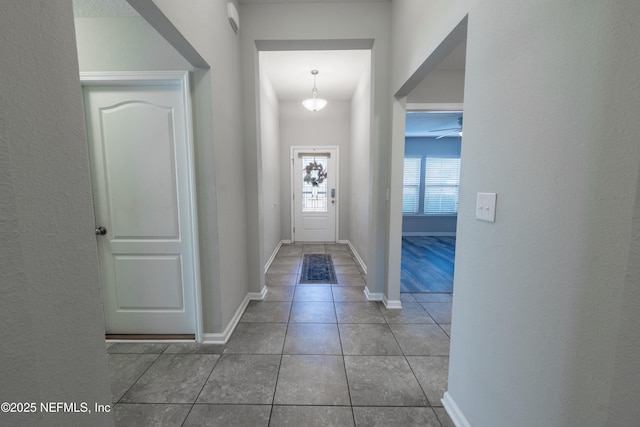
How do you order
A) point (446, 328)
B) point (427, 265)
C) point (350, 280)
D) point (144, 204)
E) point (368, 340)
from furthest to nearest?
point (427, 265) → point (350, 280) → point (446, 328) → point (368, 340) → point (144, 204)

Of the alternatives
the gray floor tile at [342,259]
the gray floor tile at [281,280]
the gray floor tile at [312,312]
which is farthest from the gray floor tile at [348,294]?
the gray floor tile at [342,259]

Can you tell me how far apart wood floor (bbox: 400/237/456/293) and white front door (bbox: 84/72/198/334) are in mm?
2543

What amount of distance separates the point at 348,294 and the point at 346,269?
878 millimetres

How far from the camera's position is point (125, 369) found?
1727 millimetres

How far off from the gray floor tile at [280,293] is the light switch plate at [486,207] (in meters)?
2.21

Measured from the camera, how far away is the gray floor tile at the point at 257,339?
6.29 ft

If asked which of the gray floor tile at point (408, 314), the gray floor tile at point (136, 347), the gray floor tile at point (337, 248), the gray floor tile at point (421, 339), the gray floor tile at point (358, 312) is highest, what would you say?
the gray floor tile at point (337, 248)

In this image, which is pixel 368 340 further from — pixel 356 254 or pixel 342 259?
pixel 356 254

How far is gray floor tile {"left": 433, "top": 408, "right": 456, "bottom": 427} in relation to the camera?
1322mm

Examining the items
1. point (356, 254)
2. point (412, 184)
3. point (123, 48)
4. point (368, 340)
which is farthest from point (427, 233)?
point (123, 48)

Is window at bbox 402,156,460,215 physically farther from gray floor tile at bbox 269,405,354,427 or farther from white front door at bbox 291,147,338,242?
gray floor tile at bbox 269,405,354,427

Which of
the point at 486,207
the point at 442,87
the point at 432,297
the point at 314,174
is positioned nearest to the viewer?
the point at 486,207

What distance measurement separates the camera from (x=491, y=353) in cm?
107

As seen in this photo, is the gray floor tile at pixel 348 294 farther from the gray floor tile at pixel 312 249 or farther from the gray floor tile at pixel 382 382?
the gray floor tile at pixel 312 249
